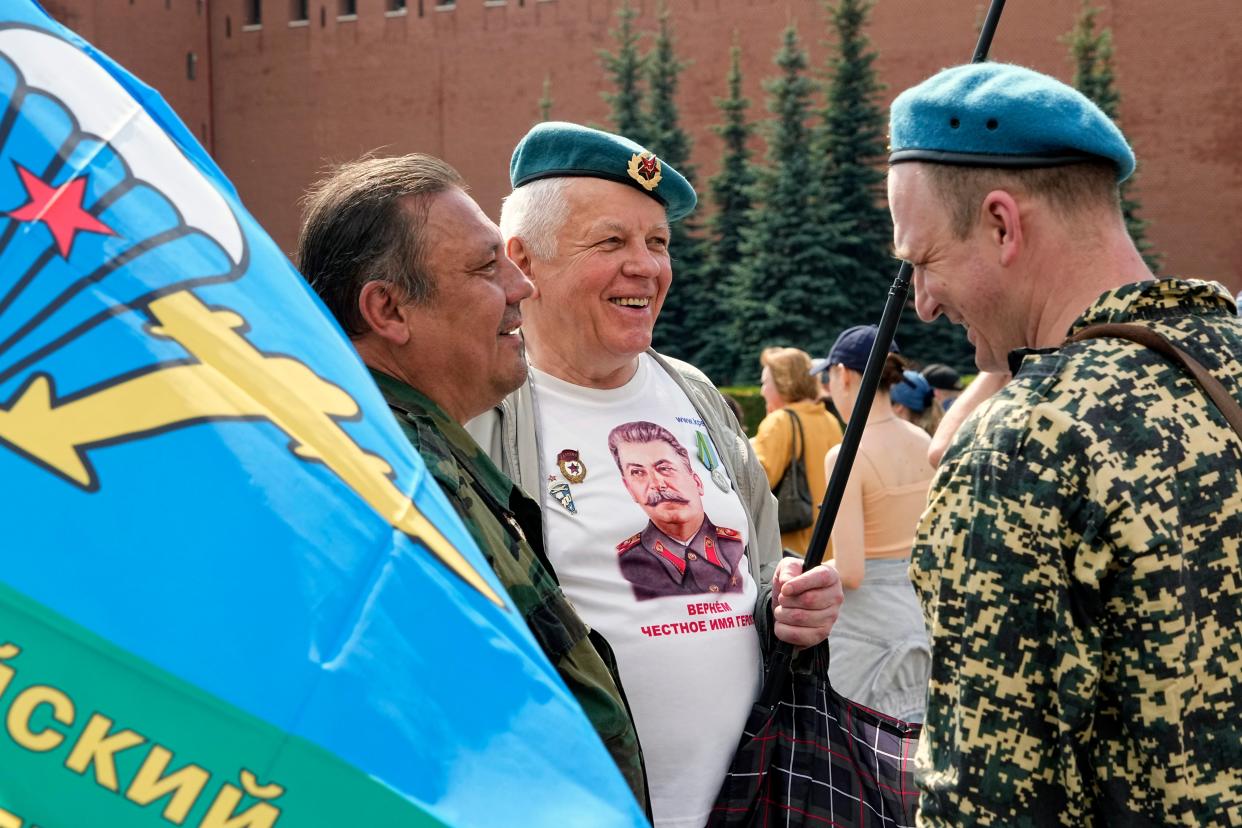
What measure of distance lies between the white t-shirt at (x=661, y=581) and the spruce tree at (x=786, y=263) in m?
21.5

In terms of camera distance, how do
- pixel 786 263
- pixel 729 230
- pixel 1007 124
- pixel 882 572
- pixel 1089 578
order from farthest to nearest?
pixel 729 230
pixel 786 263
pixel 882 572
pixel 1007 124
pixel 1089 578

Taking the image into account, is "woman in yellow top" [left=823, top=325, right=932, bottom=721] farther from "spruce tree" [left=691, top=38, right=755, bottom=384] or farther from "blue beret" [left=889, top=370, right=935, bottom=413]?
"spruce tree" [left=691, top=38, right=755, bottom=384]

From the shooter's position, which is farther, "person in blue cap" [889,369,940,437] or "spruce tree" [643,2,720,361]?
"spruce tree" [643,2,720,361]

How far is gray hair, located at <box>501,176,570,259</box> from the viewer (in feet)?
8.30

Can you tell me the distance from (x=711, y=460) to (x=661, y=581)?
33 cm

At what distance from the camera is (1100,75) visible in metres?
25.9

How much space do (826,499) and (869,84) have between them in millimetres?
24629

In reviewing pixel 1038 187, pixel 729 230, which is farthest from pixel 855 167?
pixel 1038 187

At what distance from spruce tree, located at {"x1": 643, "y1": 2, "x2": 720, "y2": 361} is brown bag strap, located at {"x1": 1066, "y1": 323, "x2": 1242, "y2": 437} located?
2411cm

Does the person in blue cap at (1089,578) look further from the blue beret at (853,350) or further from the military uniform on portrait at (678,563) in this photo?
the blue beret at (853,350)

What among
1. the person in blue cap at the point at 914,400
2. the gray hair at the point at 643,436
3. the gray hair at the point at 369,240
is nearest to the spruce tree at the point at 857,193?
the person in blue cap at the point at 914,400

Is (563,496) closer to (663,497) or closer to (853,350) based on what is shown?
(663,497)

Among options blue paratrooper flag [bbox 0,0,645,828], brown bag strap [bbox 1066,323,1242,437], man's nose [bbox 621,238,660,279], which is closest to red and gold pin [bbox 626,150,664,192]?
man's nose [bbox 621,238,660,279]

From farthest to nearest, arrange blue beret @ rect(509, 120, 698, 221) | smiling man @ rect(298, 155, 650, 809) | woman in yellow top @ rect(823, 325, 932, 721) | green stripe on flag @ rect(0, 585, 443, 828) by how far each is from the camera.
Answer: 1. woman in yellow top @ rect(823, 325, 932, 721)
2. blue beret @ rect(509, 120, 698, 221)
3. smiling man @ rect(298, 155, 650, 809)
4. green stripe on flag @ rect(0, 585, 443, 828)
